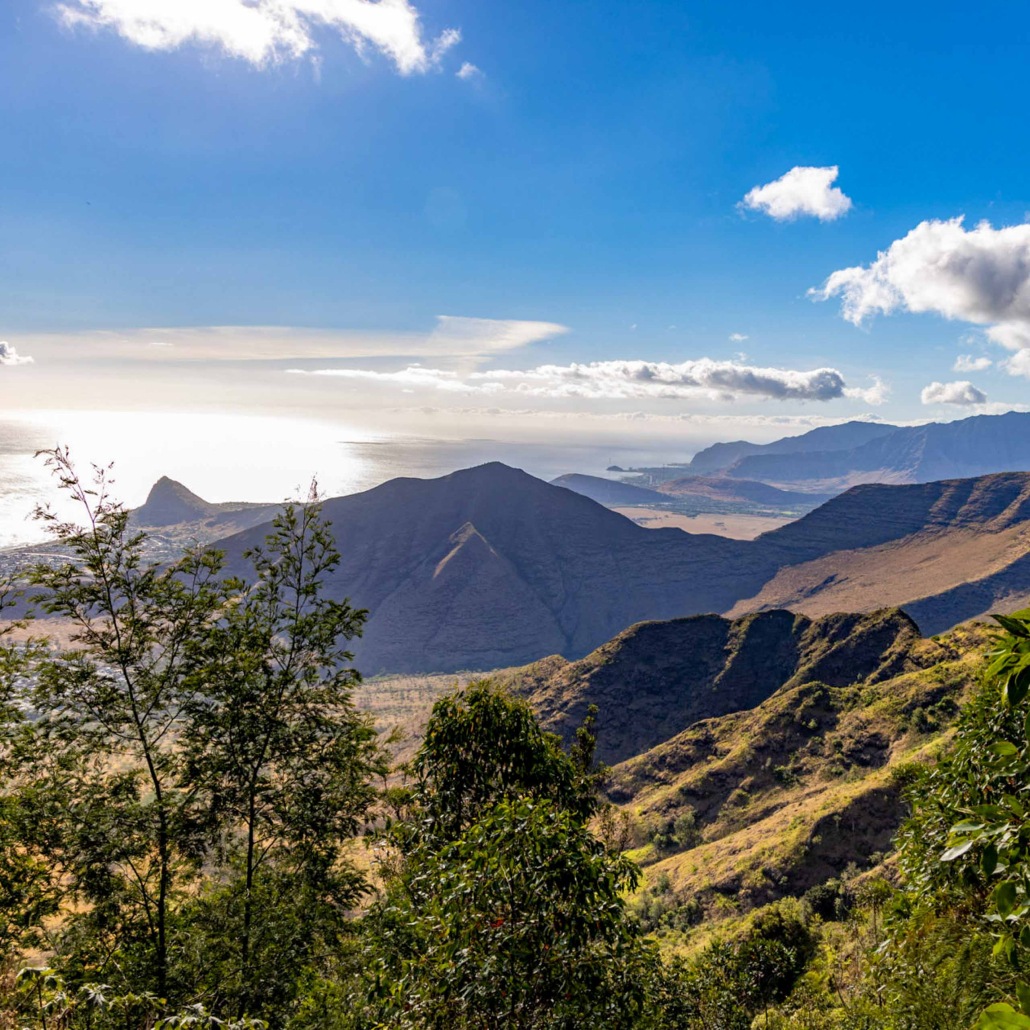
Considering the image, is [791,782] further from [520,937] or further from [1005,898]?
[1005,898]

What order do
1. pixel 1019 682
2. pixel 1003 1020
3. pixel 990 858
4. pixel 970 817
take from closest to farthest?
pixel 1003 1020, pixel 1019 682, pixel 990 858, pixel 970 817

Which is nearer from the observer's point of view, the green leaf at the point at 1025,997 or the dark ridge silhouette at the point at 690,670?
the green leaf at the point at 1025,997

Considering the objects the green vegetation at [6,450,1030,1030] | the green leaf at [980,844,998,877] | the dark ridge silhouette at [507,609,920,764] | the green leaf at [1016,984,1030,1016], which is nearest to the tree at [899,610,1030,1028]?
the green vegetation at [6,450,1030,1030]

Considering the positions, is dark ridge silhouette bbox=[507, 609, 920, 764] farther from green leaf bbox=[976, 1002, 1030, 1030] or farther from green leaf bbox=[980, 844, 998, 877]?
green leaf bbox=[976, 1002, 1030, 1030]

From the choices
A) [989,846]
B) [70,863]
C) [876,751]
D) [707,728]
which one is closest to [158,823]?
[70,863]

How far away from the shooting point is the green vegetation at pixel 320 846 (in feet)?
20.1

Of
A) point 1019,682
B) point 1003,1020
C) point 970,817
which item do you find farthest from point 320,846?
point 1019,682

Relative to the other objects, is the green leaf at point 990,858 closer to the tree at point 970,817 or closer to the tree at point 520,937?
the tree at point 970,817

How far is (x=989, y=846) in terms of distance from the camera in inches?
113

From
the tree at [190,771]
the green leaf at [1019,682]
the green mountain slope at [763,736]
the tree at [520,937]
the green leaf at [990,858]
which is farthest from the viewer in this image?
the green mountain slope at [763,736]

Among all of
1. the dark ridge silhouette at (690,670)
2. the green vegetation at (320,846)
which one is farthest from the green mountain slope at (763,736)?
the green vegetation at (320,846)

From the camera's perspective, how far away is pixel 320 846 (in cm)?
1409

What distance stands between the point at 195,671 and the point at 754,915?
135 feet

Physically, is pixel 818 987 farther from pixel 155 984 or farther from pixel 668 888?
pixel 668 888
